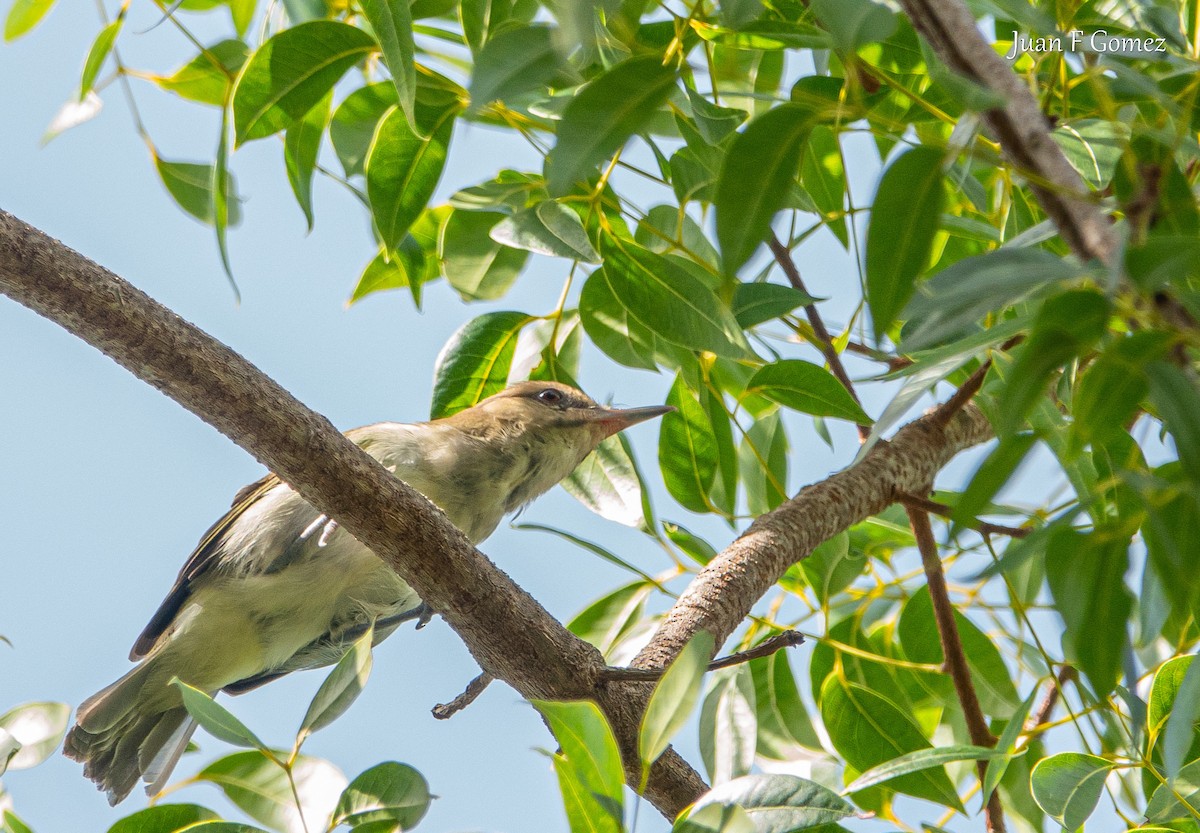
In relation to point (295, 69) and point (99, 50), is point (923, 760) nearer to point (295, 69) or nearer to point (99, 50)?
point (295, 69)

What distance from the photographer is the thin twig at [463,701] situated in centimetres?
228

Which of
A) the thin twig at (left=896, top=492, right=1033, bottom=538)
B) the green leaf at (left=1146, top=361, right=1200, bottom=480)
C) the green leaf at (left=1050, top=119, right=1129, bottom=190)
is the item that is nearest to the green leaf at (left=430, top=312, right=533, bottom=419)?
the thin twig at (left=896, top=492, right=1033, bottom=538)

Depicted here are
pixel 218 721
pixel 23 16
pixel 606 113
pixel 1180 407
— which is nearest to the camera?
pixel 1180 407

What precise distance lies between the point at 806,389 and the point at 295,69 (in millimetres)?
1099

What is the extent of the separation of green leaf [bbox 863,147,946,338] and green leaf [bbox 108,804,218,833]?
118 centimetres

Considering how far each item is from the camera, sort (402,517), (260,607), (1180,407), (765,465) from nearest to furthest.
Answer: (1180,407) → (402,517) → (765,465) → (260,607)

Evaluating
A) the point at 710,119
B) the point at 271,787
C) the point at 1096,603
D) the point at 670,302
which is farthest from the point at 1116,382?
the point at 271,787

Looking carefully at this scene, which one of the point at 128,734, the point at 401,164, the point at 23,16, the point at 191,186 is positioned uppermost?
the point at 23,16

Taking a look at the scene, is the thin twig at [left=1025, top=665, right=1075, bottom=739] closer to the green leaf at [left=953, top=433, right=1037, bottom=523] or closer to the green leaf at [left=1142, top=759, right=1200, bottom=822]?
the green leaf at [left=1142, top=759, right=1200, bottom=822]

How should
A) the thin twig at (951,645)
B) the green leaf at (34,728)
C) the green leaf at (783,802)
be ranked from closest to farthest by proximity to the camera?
1. the green leaf at (783,802)
2. the green leaf at (34,728)
3. the thin twig at (951,645)

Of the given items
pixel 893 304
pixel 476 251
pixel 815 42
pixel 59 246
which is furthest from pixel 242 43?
pixel 893 304

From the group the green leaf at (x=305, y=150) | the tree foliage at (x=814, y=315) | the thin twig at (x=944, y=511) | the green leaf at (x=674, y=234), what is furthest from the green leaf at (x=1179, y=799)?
the green leaf at (x=305, y=150)

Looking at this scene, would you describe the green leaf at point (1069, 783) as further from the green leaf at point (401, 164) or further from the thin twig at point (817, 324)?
the green leaf at point (401, 164)

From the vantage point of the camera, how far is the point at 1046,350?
0.87m
